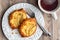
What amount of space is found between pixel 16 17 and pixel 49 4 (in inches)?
5.6

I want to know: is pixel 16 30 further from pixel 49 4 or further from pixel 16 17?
pixel 49 4

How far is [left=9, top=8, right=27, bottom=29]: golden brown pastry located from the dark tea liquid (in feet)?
0.28

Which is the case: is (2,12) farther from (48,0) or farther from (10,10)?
(48,0)

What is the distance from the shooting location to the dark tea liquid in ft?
4.16

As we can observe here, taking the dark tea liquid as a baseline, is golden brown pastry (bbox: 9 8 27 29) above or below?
below

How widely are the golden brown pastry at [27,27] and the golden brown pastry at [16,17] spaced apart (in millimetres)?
20

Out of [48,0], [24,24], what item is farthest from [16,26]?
[48,0]

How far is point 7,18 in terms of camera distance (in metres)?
1.28

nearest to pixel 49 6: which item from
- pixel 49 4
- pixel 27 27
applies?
pixel 49 4

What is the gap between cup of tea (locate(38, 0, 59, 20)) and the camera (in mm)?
1262

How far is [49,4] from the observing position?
1271 millimetres

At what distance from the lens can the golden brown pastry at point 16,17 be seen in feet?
4.11

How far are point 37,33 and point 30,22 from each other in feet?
0.19

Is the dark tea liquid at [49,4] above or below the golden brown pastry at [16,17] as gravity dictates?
above
